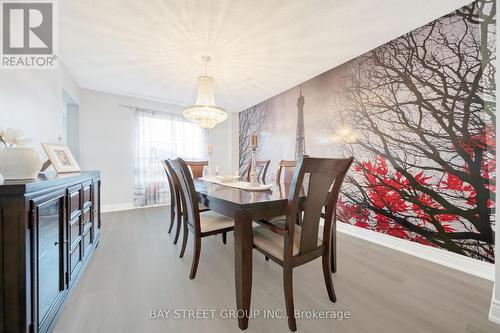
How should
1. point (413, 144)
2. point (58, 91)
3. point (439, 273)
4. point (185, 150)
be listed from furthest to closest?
point (185, 150), point (58, 91), point (413, 144), point (439, 273)

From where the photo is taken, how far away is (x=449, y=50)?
71.4 inches

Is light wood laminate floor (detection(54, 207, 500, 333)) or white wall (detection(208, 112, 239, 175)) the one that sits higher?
white wall (detection(208, 112, 239, 175))

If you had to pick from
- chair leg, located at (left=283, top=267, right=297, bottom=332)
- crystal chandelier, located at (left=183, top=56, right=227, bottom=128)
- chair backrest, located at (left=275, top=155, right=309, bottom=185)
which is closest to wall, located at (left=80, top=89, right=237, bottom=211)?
crystal chandelier, located at (left=183, top=56, right=227, bottom=128)

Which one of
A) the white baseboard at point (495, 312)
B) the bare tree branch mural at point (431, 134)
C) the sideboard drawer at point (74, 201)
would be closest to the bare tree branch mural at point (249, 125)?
the bare tree branch mural at point (431, 134)

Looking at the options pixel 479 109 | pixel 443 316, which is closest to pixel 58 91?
pixel 443 316

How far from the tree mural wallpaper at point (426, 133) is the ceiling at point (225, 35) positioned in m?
0.25

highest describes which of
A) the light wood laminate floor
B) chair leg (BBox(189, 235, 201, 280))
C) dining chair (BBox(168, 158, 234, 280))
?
dining chair (BBox(168, 158, 234, 280))

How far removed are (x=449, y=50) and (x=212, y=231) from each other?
2800mm

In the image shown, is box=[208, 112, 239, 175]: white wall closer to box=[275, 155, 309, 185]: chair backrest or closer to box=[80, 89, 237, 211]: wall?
box=[80, 89, 237, 211]: wall

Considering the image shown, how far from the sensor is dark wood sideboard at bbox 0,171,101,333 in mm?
740

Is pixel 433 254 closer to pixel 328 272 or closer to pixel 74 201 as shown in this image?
pixel 328 272

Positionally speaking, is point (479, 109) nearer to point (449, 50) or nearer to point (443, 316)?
point (449, 50)

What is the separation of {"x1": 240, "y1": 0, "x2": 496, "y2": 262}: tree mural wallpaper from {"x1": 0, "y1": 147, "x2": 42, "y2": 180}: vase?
3.05m

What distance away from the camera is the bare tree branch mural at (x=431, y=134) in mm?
1641
